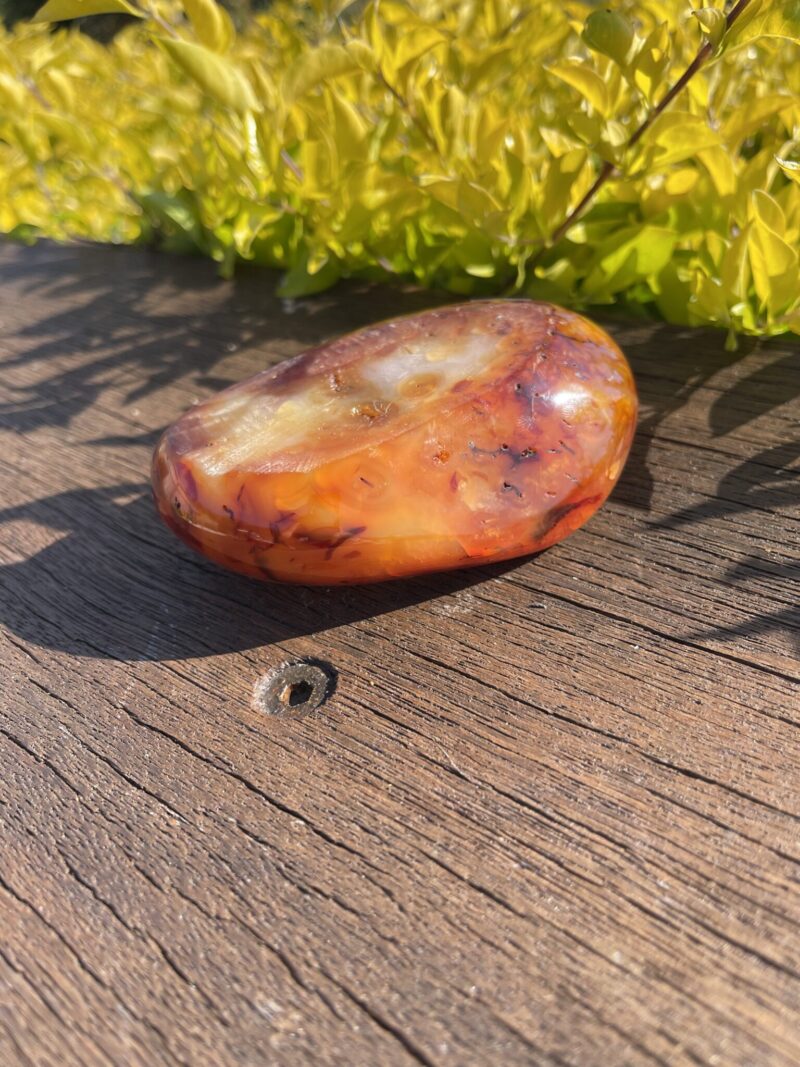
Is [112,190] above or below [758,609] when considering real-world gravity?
above

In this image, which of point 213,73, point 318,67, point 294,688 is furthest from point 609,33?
point 294,688

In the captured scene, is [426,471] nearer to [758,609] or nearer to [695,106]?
[758,609]

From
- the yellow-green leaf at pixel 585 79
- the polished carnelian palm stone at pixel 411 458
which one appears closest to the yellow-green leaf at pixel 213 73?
the yellow-green leaf at pixel 585 79

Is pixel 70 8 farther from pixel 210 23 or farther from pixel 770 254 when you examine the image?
pixel 770 254

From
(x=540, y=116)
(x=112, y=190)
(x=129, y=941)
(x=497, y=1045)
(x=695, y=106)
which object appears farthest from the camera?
(x=112, y=190)

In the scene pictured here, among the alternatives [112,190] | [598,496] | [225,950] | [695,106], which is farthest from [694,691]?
[112,190]

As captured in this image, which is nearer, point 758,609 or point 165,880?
point 165,880
